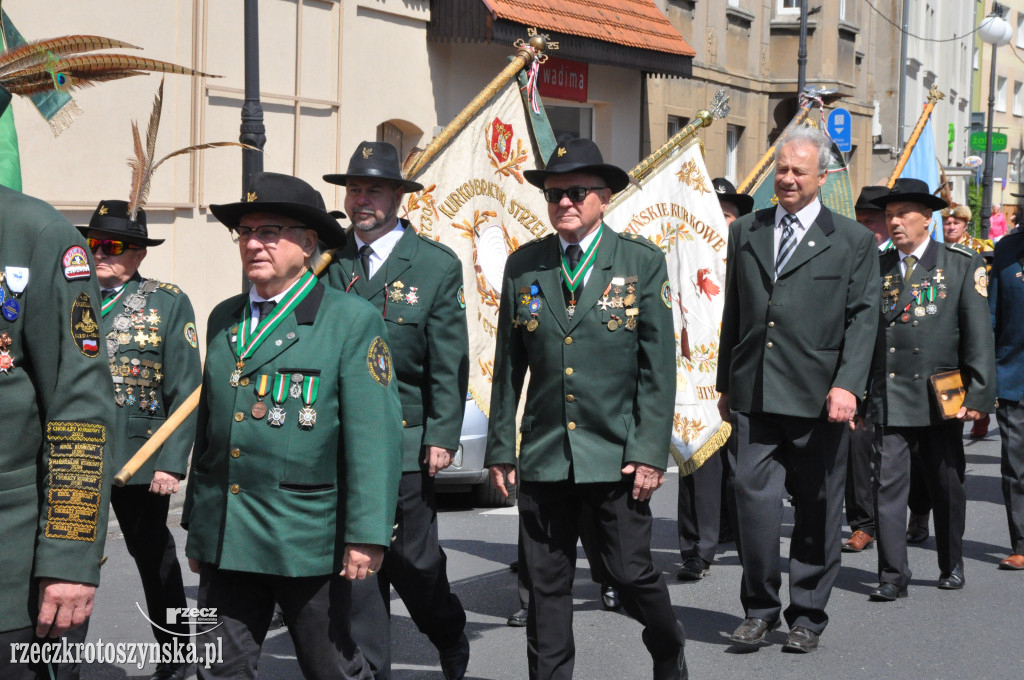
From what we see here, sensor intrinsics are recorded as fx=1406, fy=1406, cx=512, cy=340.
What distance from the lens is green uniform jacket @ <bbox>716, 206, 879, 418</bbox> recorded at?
6.53 meters

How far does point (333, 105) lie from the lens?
51.4 feet

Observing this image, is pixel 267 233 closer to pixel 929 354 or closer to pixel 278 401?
pixel 278 401

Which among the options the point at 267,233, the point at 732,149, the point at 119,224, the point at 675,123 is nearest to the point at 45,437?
the point at 267,233

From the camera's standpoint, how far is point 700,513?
8.12 meters

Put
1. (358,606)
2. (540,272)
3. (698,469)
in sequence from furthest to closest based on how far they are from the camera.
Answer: (698,469)
(540,272)
(358,606)

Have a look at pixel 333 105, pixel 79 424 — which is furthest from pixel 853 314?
pixel 333 105

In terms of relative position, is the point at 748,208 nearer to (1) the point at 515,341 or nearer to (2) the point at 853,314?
(2) the point at 853,314

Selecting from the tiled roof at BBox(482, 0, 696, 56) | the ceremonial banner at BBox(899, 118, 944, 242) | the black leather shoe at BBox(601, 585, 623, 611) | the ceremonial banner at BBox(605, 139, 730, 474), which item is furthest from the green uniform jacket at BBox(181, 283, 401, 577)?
the tiled roof at BBox(482, 0, 696, 56)

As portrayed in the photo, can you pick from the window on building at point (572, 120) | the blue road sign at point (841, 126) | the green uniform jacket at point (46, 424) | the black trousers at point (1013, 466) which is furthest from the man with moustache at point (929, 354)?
the blue road sign at point (841, 126)

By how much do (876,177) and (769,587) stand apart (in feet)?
94.2

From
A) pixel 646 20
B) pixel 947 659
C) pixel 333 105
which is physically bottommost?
pixel 947 659

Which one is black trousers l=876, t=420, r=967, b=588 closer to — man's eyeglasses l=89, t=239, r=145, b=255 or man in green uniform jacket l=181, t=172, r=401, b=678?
man in green uniform jacket l=181, t=172, r=401, b=678

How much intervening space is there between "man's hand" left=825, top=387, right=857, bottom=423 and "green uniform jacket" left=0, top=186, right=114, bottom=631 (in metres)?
3.88

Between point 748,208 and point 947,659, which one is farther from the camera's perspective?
point 748,208
